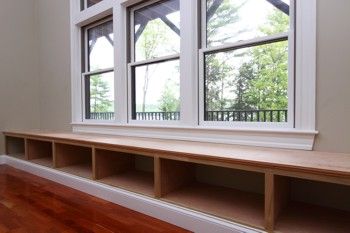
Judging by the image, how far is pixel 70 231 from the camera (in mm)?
1563

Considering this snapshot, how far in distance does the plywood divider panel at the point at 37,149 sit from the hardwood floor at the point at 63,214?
2.62 ft

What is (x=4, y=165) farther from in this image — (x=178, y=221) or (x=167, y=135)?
(x=178, y=221)

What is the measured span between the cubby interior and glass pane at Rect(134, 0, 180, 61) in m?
1.52

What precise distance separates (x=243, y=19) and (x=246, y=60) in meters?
0.32

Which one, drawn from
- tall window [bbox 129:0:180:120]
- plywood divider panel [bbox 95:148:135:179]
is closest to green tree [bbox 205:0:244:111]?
tall window [bbox 129:0:180:120]

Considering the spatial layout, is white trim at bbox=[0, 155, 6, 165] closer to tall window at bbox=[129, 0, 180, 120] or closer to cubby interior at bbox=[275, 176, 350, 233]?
tall window at bbox=[129, 0, 180, 120]

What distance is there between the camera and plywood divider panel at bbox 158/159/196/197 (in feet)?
5.75

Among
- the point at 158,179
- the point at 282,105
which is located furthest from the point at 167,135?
the point at 282,105

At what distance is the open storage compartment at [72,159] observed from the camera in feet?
8.73

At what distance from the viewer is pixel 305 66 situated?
1580 millimetres

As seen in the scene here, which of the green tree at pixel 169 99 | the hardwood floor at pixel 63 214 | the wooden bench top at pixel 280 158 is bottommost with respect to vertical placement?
the hardwood floor at pixel 63 214

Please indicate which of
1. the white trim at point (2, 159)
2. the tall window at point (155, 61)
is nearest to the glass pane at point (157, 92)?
the tall window at point (155, 61)

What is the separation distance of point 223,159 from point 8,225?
1.44 metres

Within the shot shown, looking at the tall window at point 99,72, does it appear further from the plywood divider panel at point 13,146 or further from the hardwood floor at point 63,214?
the plywood divider panel at point 13,146
